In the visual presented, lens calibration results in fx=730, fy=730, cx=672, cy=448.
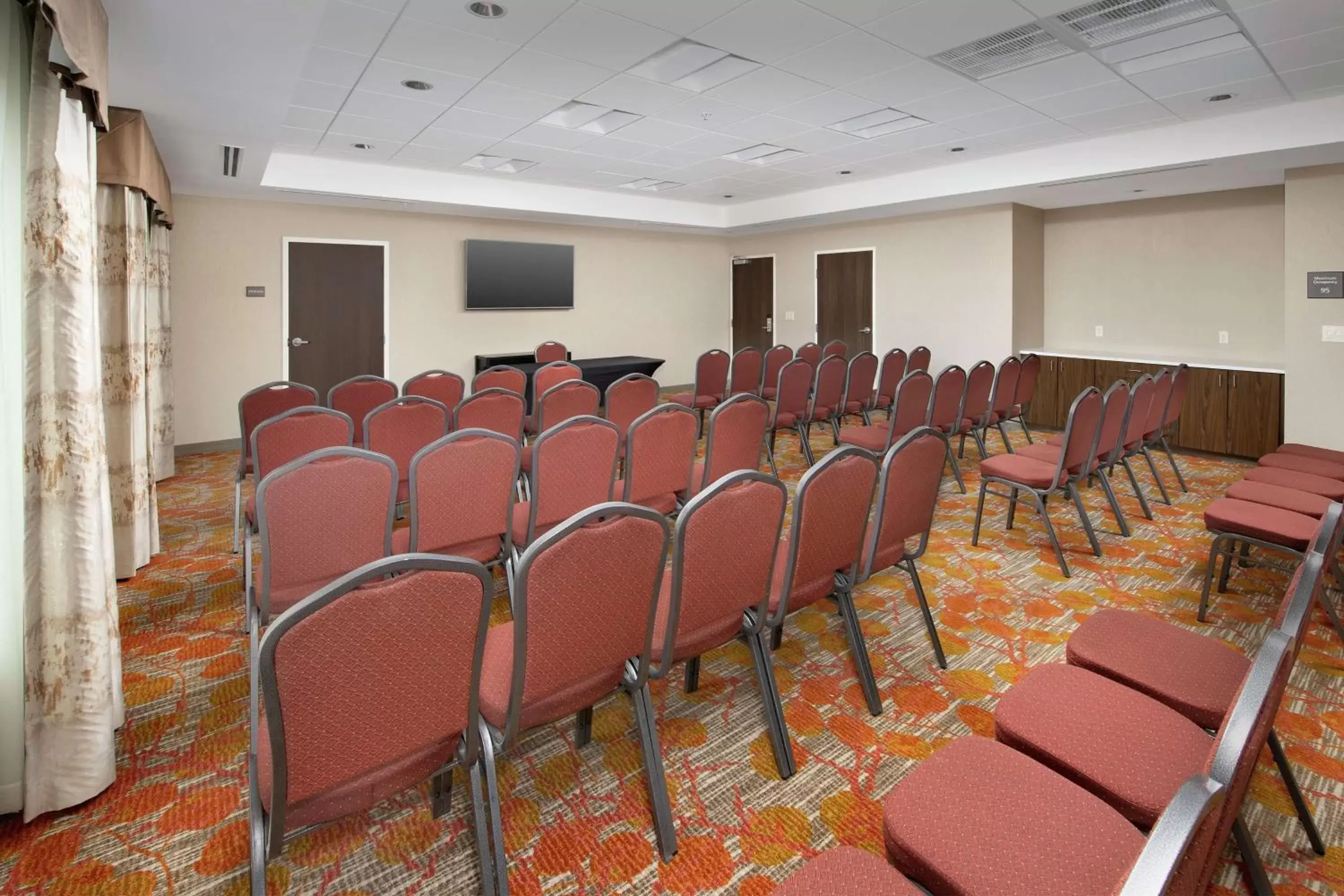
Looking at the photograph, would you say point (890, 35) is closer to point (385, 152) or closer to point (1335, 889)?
point (1335, 889)

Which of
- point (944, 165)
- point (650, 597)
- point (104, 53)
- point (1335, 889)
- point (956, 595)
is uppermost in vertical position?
point (944, 165)

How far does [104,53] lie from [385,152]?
15.5 feet

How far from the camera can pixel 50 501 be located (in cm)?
213

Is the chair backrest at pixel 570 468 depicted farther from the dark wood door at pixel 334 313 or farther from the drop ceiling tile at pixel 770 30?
the dark wood door at pixel 334 313

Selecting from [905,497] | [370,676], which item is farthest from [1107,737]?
Answer: [370,676]

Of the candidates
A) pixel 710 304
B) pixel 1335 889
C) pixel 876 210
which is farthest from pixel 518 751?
pixel 710 304

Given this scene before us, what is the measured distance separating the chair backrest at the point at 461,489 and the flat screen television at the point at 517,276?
7.26 meters

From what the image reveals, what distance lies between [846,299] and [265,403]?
850 centimetres

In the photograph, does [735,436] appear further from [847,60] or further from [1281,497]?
[1281,497]

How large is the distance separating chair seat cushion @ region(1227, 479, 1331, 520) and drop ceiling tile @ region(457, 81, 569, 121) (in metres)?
5.06

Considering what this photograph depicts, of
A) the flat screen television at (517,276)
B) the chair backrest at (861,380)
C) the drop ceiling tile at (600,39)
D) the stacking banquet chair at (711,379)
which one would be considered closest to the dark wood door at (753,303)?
the flat screen television at (517,276)

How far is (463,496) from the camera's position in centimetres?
297

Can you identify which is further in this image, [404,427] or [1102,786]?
[404,427]

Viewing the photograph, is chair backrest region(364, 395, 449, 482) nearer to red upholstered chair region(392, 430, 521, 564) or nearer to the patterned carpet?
red upholstered chair region(392, 430, 521, 564)
